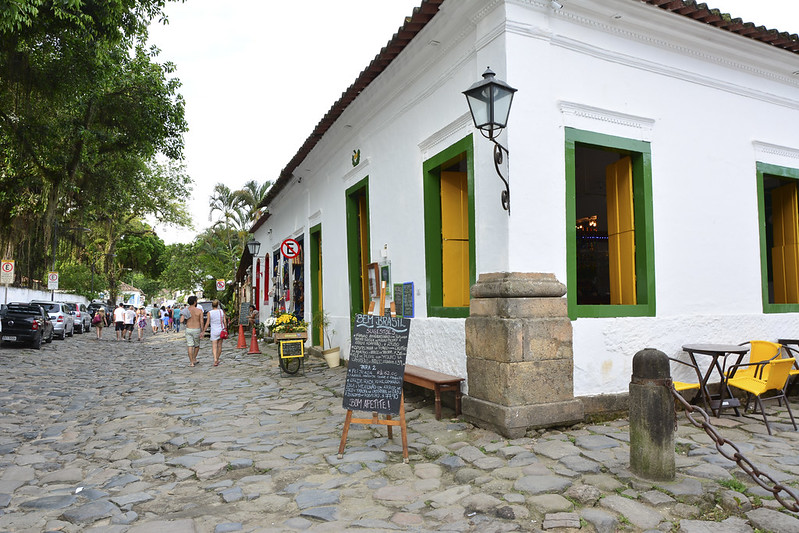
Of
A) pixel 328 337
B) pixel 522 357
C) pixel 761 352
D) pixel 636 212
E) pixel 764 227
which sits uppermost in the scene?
pixel 636 212

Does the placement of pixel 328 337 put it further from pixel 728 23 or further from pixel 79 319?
pixel 79 319

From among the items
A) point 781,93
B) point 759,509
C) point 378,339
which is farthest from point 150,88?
point 759,509

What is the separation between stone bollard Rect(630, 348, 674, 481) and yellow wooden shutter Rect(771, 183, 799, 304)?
216 inches

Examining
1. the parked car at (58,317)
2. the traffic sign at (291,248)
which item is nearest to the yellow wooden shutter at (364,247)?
the traffic sign at (291,248)

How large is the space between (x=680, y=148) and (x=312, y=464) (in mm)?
5435

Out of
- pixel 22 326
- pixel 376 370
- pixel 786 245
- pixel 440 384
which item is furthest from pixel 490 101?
pixel 22 326

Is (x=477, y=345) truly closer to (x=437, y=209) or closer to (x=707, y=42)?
(x=437, y=209)

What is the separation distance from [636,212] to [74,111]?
15.2 meters

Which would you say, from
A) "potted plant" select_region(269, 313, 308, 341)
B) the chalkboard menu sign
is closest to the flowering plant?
"potted plant" select_region(269, 313, 308, 341)

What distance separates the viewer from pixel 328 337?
11.2m

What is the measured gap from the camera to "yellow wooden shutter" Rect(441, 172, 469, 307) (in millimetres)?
6949

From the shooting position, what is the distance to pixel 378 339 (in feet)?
17.0

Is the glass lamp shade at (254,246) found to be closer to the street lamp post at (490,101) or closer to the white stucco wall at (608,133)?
the white stucco wall at (608,133)

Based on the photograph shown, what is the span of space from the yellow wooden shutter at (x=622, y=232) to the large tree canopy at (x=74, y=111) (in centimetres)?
869
